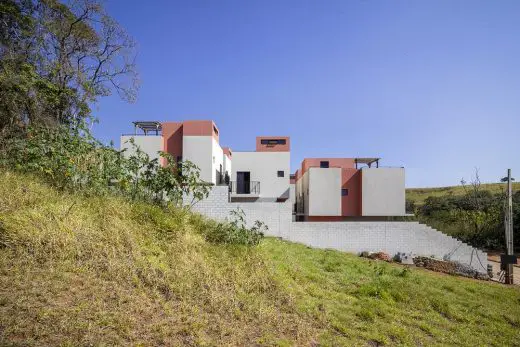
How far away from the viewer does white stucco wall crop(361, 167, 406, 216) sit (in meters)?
19.2

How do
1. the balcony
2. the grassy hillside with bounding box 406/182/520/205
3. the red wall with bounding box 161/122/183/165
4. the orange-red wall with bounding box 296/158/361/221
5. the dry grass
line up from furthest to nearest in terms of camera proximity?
→ 1. the grassy hillside with bounding box 406/182/520/205
2. the balcony
3. the orange-red wall with bounding box 296/158/361/221
4. the red wall with bounding box 161/122/183/165
5. the dry grass

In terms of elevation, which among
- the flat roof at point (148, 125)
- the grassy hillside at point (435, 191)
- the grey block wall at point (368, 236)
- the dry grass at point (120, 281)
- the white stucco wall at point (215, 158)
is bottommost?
the grey block wall at point (368, 236)

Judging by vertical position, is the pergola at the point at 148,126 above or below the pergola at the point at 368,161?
above

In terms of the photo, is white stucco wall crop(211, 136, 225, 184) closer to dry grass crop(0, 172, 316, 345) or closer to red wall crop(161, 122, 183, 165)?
red wall crop(161, 122, 183, 165)

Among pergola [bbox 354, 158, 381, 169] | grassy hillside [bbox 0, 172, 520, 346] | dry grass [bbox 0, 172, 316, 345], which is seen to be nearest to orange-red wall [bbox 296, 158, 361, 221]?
pergola [bbox 354, 158, 381, 169]

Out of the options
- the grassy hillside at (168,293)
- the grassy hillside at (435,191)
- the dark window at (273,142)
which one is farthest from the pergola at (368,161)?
the grassy hillside at (435,191)

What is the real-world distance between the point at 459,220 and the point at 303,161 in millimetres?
12337

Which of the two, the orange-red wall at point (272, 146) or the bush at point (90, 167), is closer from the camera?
the bush at point (90, 167)

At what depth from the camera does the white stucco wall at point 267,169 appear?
21.0 meters

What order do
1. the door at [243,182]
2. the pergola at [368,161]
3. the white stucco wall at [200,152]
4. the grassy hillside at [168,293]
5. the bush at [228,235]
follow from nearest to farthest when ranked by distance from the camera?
the grassy hillside at [168,293] → the bush at [228,235] → the white stucco wall at [200,152] → the door at [243,182] → the pergola at [368,161]

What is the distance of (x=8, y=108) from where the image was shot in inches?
396

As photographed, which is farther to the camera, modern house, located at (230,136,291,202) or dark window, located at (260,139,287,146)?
dark window, located at (260,139,287,146)

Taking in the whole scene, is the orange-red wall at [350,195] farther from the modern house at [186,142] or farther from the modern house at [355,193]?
the modern house at [186,142]

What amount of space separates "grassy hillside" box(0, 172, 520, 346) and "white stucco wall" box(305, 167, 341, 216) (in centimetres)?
1294
